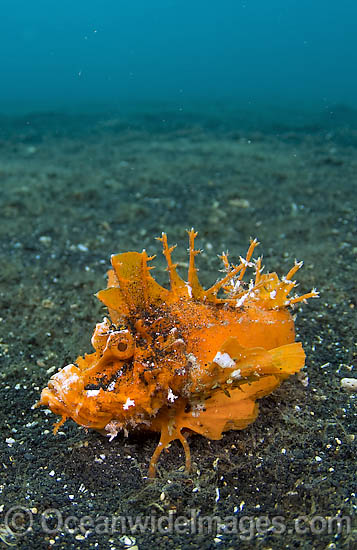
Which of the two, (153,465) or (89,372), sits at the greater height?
(89,372)

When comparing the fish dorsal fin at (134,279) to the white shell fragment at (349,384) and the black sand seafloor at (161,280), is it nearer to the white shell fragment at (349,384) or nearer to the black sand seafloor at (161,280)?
the black sand seafloor at (161,280)

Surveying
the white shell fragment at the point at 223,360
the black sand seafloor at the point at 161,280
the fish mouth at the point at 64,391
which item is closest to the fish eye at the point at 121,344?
the fish mouth at the point at 64,391

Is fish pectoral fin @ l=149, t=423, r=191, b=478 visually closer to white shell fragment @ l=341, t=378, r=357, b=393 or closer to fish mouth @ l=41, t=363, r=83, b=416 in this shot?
fish mouth @ l=41, t=363, r=83, b=416

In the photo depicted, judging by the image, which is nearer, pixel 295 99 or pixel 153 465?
pixel 153 465

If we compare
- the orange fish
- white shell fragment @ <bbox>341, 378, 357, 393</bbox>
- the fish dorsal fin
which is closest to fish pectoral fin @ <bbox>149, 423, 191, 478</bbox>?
the orange fish

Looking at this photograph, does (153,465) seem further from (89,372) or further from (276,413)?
(276,413)

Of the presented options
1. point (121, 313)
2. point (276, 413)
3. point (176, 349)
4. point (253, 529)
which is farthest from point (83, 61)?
point (253, 529)
